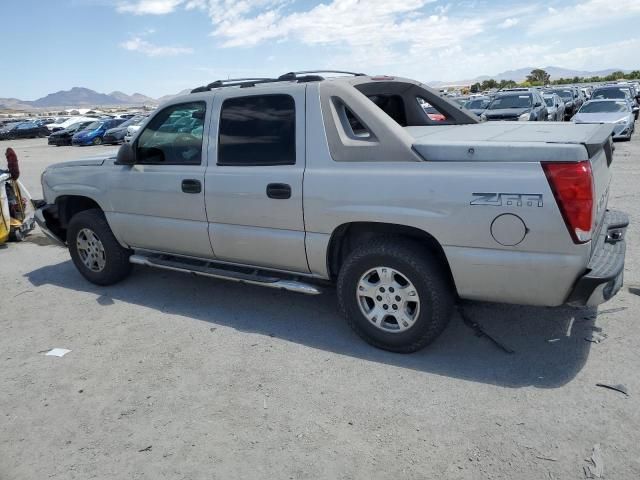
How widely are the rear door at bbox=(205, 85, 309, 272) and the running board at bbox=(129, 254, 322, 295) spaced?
115 millimetres

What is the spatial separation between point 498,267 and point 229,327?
2.25 m

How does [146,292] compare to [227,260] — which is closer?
[227,260]

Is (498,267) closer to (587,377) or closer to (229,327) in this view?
(587,377)

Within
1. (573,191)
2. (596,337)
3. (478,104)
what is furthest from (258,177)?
(478,104)

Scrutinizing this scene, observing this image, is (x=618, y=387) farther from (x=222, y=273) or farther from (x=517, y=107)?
(x=517, y=107)

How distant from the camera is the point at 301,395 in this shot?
10.8ft

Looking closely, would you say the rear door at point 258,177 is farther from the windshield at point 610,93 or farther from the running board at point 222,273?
the windshield at point 610,93

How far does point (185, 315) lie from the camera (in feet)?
15.1

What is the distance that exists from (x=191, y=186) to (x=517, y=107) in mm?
15341

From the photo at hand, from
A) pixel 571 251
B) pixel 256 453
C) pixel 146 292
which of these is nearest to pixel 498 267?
pixel 571 251

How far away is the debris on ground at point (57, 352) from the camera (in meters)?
4.02

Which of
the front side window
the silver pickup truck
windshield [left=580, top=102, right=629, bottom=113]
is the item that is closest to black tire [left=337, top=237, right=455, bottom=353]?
the silver pickup truck

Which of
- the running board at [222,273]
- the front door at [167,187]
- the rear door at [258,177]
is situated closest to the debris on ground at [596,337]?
the running board at [222,273]

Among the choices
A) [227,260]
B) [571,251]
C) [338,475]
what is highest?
[571,251]
